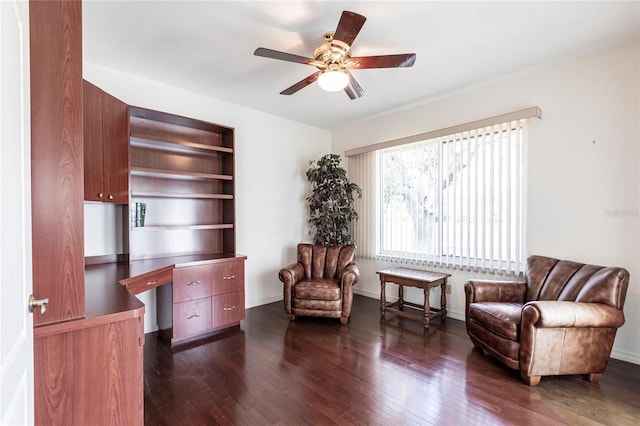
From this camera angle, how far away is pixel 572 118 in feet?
9.44

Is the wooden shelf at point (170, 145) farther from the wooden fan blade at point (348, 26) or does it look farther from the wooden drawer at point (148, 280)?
the wooden fan blade at point (348, 26)

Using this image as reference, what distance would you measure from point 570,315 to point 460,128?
2.19 metres

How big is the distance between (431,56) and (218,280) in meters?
3.04

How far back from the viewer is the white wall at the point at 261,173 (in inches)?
133

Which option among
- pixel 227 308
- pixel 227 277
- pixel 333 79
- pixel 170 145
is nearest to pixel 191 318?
pixel 227 308

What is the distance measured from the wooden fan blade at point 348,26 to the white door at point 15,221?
1.49 meters

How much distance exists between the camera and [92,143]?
2.53m

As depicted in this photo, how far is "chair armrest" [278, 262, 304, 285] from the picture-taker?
11.8ft

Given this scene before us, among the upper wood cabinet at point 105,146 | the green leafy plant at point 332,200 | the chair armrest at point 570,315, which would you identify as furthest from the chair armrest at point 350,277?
the upper wood cabinet at point 105,146

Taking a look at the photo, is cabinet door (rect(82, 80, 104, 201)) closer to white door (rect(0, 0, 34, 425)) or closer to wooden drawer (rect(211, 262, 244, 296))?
wooden drawer (rect(211, 262, 244, 296))

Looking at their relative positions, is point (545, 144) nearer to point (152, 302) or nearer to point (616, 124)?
point (616, 124)

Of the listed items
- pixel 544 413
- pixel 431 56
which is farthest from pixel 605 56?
pixel 544 413

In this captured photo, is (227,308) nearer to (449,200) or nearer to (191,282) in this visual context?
(191,282)

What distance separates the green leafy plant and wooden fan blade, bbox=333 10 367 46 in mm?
2373
